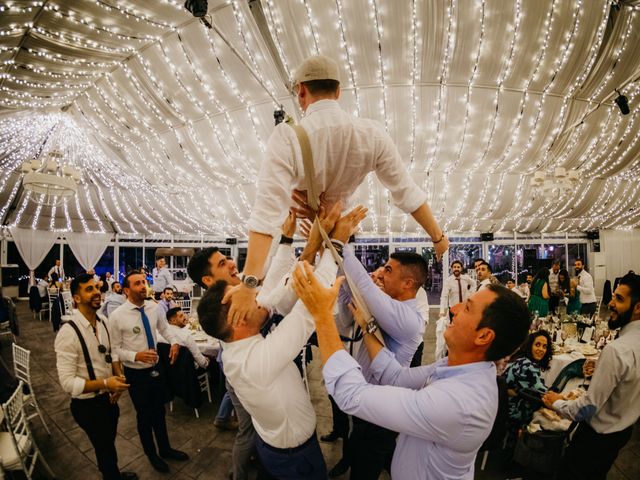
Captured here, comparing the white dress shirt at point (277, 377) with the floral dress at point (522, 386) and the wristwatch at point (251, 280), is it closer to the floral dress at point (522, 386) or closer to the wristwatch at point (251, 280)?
the wristwatch at point (251, 280)

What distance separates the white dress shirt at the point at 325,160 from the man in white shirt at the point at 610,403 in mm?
1827

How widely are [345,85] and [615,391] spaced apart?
460cm

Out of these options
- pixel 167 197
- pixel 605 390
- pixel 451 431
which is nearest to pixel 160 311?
pixel 451 431

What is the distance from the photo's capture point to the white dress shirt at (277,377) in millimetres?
1169

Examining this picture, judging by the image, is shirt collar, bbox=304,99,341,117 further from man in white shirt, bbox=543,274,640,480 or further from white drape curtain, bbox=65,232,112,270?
white drape curtain, bbox=65,232,112,270

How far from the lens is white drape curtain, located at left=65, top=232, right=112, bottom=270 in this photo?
14.9 meters

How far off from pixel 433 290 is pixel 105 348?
15.4m

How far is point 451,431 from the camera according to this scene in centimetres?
96

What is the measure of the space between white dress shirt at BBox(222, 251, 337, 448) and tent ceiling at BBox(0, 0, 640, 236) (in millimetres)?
3304

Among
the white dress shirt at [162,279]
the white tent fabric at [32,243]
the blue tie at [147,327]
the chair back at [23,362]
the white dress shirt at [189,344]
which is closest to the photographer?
the blue tie at [147,327]

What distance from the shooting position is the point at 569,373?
3.39 meters

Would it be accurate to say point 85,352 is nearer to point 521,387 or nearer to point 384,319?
point 384,319

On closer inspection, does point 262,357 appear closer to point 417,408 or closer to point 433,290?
point 417,408

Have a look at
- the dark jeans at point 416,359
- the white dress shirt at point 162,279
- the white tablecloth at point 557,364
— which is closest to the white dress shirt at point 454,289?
the white tablecloth at point 557,364
